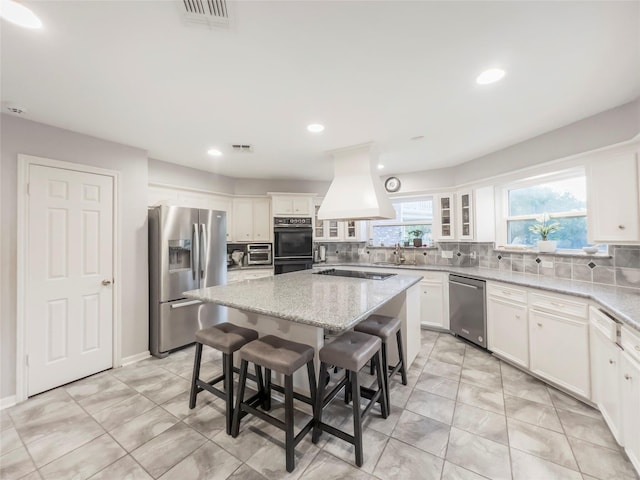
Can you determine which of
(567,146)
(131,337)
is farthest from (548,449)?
(131,337)

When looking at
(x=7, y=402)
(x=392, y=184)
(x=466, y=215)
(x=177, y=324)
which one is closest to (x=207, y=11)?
(x=177, y=324)

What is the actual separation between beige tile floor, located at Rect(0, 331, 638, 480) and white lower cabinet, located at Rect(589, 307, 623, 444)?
0.13 m

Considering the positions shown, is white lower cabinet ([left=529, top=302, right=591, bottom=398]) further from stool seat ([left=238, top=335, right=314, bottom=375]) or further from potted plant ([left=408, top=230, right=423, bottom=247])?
stool seat ([left=238, top=335, right=314, bottom=375])

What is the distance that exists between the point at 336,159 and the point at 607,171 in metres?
2.62

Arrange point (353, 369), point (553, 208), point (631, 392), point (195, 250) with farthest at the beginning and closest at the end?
point (195, 250) → point (553, 208) → point (353, 369) → point (631, 392)

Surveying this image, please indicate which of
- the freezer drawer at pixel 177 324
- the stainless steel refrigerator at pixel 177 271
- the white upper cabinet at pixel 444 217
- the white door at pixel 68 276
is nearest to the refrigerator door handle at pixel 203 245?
the stainless steel refrigerator at pixel 177 271

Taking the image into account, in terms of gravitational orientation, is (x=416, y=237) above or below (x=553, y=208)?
below

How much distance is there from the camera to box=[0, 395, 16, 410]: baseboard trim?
87.4 inches

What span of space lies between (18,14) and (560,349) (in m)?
4.39

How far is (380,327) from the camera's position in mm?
2234

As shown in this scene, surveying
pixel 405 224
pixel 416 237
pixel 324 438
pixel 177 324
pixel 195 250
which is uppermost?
pixel 405 224

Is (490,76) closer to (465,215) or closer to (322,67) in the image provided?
(322,67)

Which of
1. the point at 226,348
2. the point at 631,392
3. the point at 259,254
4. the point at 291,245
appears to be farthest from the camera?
the point at 259,254

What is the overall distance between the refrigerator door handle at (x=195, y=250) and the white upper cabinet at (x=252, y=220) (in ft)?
3.97
